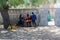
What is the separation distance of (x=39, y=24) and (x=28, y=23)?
1.24 meters

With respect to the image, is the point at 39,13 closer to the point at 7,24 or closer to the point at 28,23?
the point at 28,23

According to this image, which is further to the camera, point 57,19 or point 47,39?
point 57,19

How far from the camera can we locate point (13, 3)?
13445 millimetres

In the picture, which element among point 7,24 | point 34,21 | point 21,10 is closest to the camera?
point 7,24

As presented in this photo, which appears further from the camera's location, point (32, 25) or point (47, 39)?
point (32, 25)

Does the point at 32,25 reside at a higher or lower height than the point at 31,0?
lower

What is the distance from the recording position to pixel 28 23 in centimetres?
1744

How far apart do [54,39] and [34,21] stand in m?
6.23

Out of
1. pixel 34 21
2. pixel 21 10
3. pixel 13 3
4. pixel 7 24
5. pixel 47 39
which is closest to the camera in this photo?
pixel 47 39

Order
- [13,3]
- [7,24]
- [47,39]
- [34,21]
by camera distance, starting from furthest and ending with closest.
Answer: [34,21] → [7,24] → [13,3] → [47,39]

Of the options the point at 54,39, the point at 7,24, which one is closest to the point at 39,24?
the point at 7,24

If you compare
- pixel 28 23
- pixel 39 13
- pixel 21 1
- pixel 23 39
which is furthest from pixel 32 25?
pixel 23 39

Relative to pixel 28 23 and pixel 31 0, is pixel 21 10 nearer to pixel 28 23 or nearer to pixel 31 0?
pixel 28 23

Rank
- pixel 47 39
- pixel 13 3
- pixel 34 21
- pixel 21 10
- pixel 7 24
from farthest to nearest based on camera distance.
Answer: pixel 21 10
pixel 34 21
pixel 7 24
pixel 13 3
pixel 47 39
